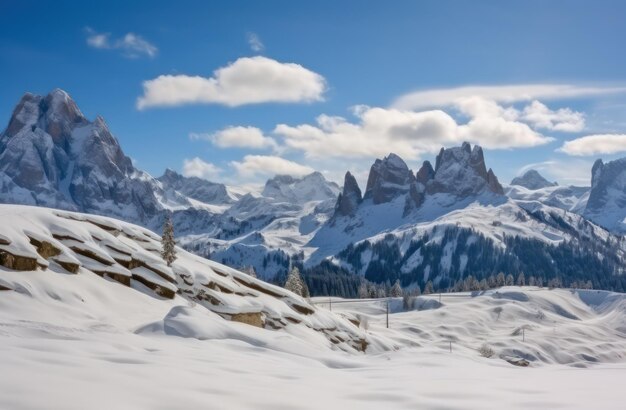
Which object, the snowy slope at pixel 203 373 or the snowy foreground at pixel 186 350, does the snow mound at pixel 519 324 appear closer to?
the snowy foreground at pixel 186 350

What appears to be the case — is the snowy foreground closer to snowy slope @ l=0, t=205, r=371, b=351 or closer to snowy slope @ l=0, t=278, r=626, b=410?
snowy slope @ l=0, t=278, r=626, b=410

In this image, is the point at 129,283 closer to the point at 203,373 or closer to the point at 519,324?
the point at 203,373

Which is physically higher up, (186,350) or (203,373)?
(203,373)

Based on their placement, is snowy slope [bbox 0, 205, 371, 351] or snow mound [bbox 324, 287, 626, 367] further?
snow mound [bbox 324, 287, 626, 367]

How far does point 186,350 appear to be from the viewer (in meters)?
19.5

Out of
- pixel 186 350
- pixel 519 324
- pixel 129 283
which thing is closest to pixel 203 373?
pixel 186 350

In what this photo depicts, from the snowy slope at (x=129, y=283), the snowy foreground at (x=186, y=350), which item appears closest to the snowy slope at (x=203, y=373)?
the snowy foreground at (x=186, y=350)

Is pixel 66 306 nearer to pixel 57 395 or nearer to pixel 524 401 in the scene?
pixel 57 395

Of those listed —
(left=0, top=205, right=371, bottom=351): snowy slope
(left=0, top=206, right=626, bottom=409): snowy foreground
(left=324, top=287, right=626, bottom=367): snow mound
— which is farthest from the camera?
(left=324, top=287, right=626, bottom=367): snow mound

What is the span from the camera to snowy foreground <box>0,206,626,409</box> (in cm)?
1146

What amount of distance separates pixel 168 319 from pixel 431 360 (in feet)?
44.8

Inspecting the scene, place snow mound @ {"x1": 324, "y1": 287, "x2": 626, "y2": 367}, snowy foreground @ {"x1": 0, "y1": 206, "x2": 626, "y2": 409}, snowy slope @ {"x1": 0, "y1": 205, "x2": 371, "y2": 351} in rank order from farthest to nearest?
snow mound @ {"x1": 324, "y1": 287, "x2": 626, "y2": 367} < snowy slope @ {"x1": 0, "y1": 205, "x2": 371, "y2": 351} < snowy foreground @ {"x1": 0, "y1": 206, "x2": 626, "y2": 409}

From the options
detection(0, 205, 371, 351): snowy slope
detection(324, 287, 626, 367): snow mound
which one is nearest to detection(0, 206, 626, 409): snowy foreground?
detection(0, 205, 371, 351): snowy slope

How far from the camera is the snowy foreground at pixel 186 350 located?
1146 centimetres
